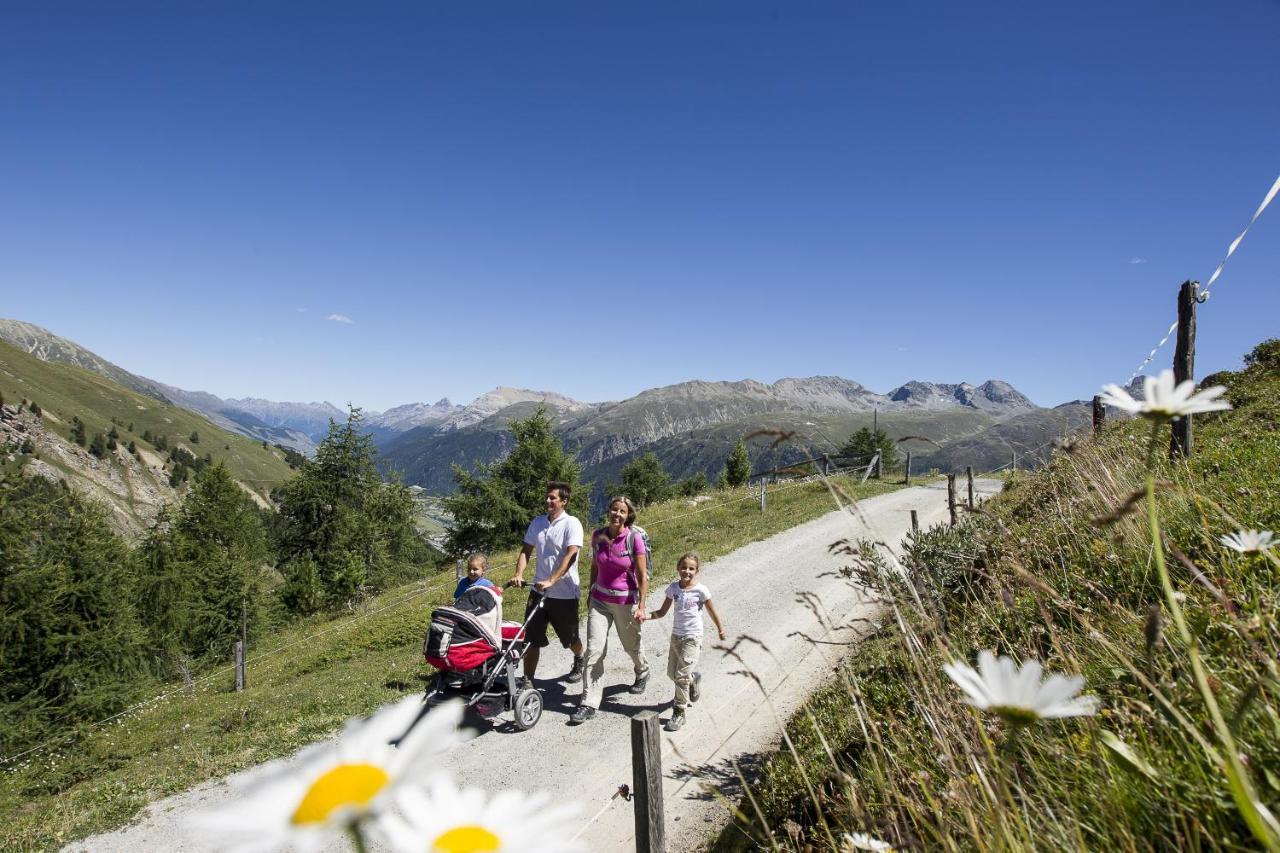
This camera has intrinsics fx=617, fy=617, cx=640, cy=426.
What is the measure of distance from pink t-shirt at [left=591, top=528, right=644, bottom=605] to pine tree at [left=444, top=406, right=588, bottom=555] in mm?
25292

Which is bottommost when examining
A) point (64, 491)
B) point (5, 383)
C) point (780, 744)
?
point (780, 744)

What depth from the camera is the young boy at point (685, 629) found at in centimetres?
728

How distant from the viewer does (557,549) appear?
302 inches

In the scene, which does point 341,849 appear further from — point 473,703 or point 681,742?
point 681,742

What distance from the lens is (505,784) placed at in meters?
6.45

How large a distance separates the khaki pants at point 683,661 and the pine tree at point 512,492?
1007 inches

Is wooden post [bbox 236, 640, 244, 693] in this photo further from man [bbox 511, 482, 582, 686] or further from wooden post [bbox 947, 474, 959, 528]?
wooden post [bbox 947, 474, 959, 528]

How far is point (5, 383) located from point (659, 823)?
21672 centimetres

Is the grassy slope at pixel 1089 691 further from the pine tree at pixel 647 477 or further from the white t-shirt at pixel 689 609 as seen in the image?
the pine tree at pixel 647 477

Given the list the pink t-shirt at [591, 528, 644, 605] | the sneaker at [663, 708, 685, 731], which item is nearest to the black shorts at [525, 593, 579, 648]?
the pink t-shirt at [591, 528, 644, 605]

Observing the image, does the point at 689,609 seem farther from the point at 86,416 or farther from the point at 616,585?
the point at 86,416

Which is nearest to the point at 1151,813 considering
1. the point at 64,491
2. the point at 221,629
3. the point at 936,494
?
the point at 64,491

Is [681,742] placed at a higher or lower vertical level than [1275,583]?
lower

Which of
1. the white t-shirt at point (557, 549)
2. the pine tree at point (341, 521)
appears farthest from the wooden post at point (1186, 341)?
the pine tree at point (341, 521)
